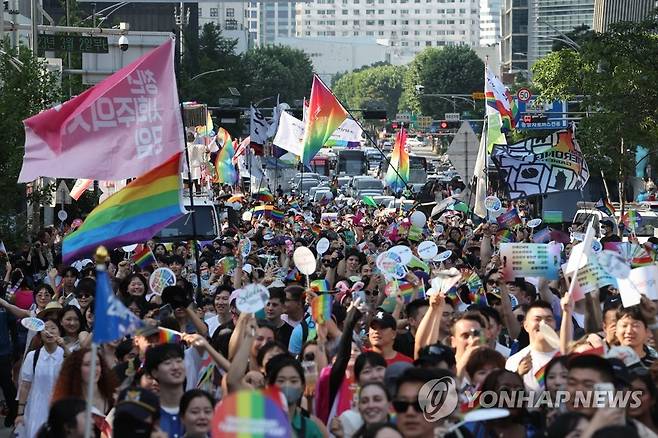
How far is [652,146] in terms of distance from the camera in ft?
121

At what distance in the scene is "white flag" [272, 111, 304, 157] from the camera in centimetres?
3556

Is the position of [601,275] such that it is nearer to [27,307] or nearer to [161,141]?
Result: [161,141]

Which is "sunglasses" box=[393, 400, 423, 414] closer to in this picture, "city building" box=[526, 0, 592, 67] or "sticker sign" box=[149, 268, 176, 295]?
"sticker sign" box=[149, 268, 176, 295]

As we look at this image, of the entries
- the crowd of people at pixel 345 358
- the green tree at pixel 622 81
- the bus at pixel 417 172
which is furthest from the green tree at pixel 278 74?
the crowd of people at pixel 345 358

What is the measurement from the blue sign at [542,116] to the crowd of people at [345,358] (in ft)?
122

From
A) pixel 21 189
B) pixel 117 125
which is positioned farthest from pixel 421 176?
pixel 117 125

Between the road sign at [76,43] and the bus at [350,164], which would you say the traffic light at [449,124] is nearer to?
the bus at [350,164]

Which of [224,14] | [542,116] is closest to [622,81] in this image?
[542,116]

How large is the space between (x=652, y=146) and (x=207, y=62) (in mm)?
45819

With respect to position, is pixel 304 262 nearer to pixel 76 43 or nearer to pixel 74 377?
pixel 74 377

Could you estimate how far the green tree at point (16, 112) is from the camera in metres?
24.2

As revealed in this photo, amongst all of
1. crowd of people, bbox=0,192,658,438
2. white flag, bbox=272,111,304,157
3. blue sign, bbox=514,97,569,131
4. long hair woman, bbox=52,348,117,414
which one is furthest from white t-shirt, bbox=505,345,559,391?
blue sign, bbox=514,97,569,131

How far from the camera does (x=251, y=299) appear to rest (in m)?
8.61

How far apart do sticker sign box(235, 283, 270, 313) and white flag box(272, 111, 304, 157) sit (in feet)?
88.1
